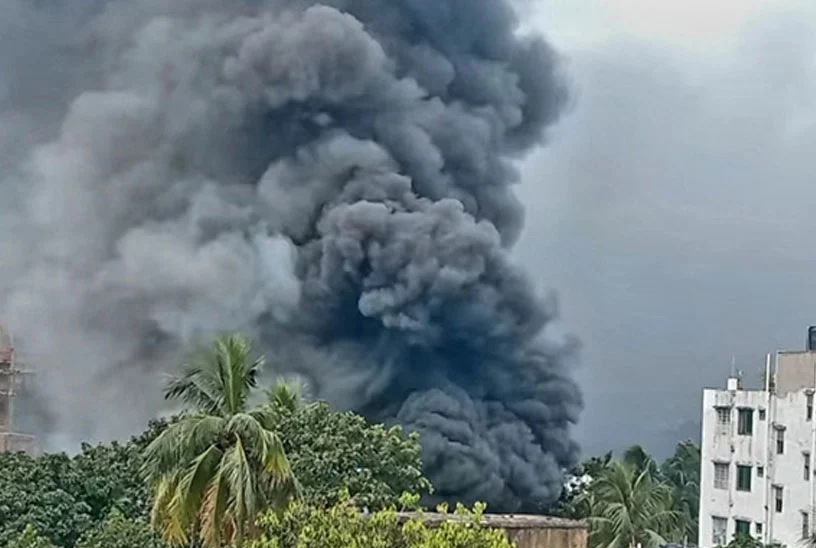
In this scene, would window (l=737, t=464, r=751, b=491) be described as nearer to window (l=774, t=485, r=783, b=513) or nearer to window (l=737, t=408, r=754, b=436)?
window (l=737, t=408, r=754, b=436)

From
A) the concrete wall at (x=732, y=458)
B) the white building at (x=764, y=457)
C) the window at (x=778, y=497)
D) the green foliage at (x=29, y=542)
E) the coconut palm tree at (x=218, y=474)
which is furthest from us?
the concrete wall at (x=732, y=458)

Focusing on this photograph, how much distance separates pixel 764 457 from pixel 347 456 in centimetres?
1366

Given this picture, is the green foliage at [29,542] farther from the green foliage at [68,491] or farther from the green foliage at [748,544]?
the green foliage at [748,544]

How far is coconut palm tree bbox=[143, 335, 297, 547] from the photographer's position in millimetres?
13555

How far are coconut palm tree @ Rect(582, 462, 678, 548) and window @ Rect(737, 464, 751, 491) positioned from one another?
1943 millimetres

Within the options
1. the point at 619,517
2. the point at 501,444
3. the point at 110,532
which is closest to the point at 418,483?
the point at 110,532

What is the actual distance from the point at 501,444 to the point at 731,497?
851 cm

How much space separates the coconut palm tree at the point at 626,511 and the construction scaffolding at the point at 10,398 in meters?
15.3

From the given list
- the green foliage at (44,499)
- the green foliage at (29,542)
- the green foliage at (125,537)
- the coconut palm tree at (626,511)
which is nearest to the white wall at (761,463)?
the coconut palm tree at (626,511)

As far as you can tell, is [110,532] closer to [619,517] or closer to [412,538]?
[412,538]

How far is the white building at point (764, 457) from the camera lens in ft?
101

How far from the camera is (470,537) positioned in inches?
395

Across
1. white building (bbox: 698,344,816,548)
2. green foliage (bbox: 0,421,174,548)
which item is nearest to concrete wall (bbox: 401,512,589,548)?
green foliage (bbox: 0,421,174,548)

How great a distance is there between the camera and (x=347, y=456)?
2223 cm
